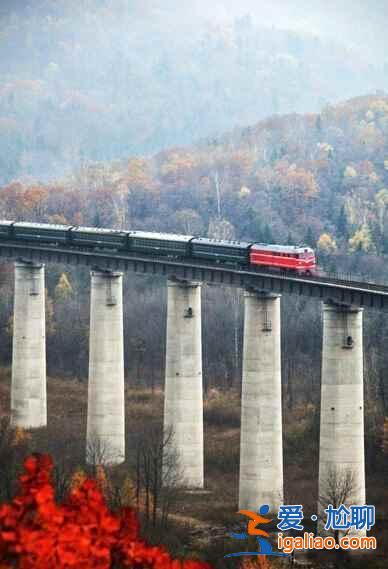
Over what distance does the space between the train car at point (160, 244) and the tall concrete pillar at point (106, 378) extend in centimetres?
339

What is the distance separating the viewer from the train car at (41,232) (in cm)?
10312

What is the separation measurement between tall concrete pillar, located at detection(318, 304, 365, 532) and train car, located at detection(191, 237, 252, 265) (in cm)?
1210

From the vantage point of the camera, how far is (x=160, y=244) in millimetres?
94875

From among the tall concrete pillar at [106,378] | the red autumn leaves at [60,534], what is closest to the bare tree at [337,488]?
the tall concrete pillar at [106,378]

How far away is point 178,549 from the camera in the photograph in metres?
73.8

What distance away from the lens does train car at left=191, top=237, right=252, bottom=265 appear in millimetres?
88688

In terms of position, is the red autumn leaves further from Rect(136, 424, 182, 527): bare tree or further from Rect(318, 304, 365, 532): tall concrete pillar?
Rect(136, 424, 182, 527): bare tree

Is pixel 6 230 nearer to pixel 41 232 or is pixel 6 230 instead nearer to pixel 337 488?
pixel 41 232

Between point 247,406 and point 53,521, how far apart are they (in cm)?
4204

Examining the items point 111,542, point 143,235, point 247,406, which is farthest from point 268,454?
point 111,542

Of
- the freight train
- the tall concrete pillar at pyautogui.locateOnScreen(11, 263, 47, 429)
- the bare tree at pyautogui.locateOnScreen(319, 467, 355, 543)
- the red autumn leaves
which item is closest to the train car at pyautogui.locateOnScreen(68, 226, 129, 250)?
the freight train

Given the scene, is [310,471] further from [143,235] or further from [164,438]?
[143,235]

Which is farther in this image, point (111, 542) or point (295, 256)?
point (295, 256)

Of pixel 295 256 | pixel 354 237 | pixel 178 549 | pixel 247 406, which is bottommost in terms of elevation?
pixel 178 549
